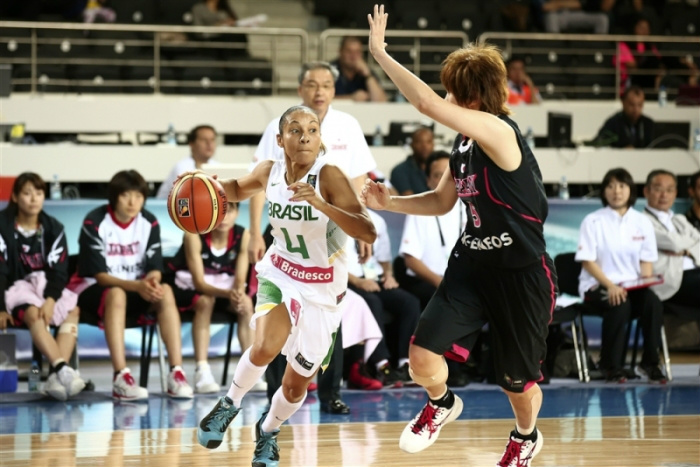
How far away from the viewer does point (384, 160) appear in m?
10.5

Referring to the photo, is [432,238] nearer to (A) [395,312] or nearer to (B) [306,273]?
(A) [395,312]

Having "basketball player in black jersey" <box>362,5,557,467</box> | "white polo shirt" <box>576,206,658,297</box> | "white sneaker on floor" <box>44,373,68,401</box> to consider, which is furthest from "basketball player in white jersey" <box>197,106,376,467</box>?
"white polo shirt" <box>576,206,658,297</box>

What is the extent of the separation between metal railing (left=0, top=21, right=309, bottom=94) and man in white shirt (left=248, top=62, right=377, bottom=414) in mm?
4719

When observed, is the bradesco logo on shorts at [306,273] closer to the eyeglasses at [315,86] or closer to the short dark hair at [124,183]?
the eyeglasses at [315,86]

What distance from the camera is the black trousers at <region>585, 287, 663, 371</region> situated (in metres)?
8.41

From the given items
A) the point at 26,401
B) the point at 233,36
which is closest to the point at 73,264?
the point at 26,401

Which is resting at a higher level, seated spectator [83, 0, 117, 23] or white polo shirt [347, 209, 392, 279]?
seated spectator [83, 0, 117, 23]

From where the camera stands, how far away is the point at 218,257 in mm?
8227

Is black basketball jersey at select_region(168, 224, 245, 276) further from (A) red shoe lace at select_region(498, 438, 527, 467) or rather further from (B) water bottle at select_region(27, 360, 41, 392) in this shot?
(A) red shoe lace at select_region(498, 438, 527, 467)

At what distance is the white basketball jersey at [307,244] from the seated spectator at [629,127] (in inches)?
259

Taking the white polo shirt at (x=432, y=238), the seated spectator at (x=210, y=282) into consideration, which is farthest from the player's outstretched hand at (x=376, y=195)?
the white polo shirt at (x=432, y=238)

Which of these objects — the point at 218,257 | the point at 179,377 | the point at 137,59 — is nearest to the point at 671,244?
the point at 218,257

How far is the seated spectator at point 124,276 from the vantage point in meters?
7.67

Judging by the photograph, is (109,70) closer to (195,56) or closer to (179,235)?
(195,56)
